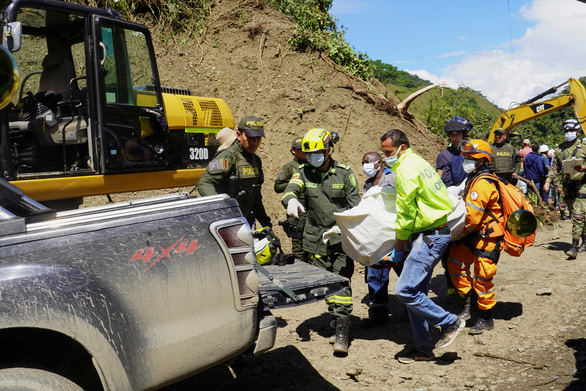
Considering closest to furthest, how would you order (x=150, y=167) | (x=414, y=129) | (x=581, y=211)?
(x=150, y=167) → (x=581, y=211) → (x=414, y=129)

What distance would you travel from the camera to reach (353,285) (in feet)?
24.9

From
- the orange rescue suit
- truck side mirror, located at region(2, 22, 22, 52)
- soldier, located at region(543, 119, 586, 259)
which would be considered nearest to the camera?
truck side mirror, located at region(2, 22, 22, 52)

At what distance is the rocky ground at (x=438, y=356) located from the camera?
4.36 m

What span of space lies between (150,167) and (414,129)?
789cm

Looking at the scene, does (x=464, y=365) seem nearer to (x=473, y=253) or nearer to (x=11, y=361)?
(x=473, y=253)

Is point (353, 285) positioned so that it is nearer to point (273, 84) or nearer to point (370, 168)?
point (370, 168)

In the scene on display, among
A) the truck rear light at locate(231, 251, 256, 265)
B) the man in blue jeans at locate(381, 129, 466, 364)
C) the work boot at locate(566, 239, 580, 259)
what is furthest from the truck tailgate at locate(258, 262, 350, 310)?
the work boot at locate(566, 239, 580, 259)

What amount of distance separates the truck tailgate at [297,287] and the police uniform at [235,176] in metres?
1.76

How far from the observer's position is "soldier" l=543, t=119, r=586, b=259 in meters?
8.61

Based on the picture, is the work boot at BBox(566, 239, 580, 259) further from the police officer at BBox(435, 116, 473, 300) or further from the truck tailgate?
the truck tailgate

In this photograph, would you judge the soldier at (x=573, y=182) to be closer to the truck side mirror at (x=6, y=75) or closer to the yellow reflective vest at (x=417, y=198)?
the yellow reflective vest at (x=417, y=198)

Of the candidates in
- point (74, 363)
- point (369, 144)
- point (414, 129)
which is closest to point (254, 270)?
point (74, 363)

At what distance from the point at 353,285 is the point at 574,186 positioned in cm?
448

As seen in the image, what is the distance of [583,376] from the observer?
14.5ft
